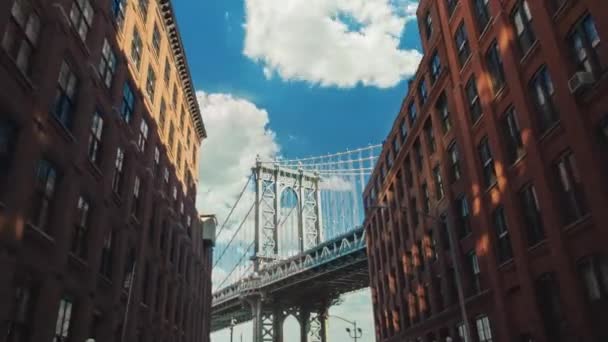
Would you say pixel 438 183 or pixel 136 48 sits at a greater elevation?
pixel 136 48

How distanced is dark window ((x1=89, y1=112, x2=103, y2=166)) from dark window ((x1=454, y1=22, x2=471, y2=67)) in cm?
2039

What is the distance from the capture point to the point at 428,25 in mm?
39875

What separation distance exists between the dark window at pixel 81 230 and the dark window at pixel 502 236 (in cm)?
1947

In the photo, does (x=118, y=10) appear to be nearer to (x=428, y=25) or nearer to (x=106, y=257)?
(x=106, y=257)

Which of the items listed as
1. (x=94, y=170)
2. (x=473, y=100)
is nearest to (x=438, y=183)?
(x=473, y=100)

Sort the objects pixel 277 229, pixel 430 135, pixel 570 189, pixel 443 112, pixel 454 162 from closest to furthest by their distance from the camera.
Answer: pixel 570 189, pixel 454 162, pixel 443 112, pixel 430 135, pixel 277 229

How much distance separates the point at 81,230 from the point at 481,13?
23072 millimetres

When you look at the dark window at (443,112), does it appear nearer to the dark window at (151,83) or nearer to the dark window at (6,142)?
the dark window at (151,83)

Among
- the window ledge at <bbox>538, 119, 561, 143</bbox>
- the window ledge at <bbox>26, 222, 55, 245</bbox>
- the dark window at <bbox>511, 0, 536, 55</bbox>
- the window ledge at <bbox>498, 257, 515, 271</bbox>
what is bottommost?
the window ledge at <bbox>26, 222, 55, 245</bbox>

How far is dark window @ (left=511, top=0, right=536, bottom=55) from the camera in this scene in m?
23.9

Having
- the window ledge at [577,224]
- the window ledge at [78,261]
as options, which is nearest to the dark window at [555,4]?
the window ledge at [577,224]

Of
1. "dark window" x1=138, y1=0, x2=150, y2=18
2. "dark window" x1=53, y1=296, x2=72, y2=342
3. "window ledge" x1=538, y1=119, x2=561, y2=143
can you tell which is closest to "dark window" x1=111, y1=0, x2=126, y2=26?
"dark window" x1=138, y1=0, x2=150, y2=18

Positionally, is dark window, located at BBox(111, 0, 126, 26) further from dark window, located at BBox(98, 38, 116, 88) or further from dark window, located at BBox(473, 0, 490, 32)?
dark window, located at BBox(473, 0, 490, 32)

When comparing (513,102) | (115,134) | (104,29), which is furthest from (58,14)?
(513,102)
